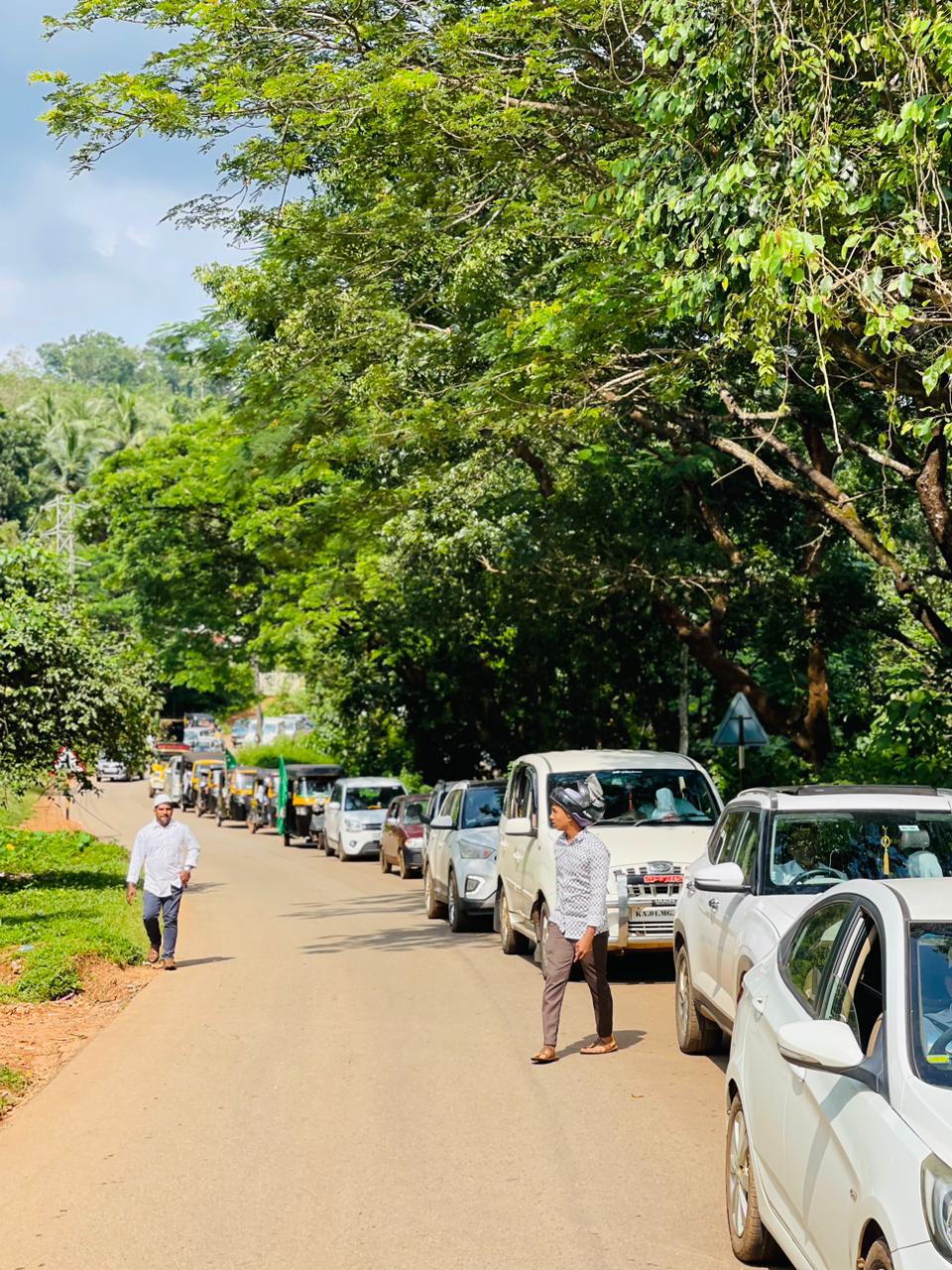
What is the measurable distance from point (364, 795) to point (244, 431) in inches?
608

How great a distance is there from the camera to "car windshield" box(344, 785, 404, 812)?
35.2 m

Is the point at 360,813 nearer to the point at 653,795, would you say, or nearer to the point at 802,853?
the point at 653,795

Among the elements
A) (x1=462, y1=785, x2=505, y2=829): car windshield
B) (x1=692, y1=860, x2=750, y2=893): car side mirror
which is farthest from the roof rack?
(x1=462, y1=785, x2=505, y2=829): car windshield

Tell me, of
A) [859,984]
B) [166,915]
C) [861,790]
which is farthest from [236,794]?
[859,984]

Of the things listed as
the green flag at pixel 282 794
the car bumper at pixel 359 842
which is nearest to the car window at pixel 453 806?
the car bumper at pixel 359 842

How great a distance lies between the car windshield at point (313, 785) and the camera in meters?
42.4

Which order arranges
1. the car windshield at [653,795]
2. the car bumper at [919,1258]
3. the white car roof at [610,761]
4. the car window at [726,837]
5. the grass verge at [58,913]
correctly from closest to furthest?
the car bumper at [919,1258], the car window at [726,837], the grass verge at [58,913], the car windshield at [653,795], the white car roof at [610,761]

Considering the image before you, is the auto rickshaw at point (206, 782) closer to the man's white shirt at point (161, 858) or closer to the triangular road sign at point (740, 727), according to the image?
the triangular road sign at point (740, 727)

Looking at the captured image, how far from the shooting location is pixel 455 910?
61.0 ft

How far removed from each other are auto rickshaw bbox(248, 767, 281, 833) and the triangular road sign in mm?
29631

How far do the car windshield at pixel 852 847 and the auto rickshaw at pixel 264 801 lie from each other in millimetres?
41116

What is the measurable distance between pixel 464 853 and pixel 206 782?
44825 millimetres

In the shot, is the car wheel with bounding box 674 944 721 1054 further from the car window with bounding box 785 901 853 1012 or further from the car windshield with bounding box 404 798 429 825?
the car windshield with bounding box 404 798 429 825

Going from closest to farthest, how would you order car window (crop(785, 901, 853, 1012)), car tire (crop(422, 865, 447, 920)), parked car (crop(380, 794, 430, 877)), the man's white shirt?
car window (crop(785, 901, 853, 1012))
the man's white shirt
car tire (crop(422, 865, 447, 920))
parked car (crop(380, 794, 430, 877))
